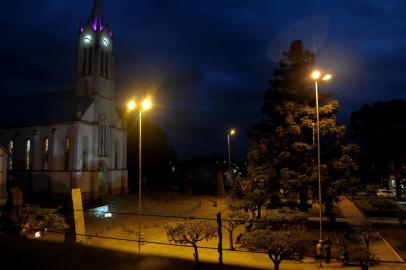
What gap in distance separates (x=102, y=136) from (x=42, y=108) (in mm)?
8030

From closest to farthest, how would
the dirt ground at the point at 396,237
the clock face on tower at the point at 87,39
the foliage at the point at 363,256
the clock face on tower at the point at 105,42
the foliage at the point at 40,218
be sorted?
the foliage at the point at 363,256, the foliage at the point at 40,218, the dirt ground at the point at 396,237, the clock face on tower at the point at 87,39, the clock face on tower at the point at 105,42

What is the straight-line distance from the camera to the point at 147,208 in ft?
106

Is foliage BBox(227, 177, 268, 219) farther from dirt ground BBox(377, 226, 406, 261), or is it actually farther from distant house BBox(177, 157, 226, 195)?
distant house BBox(177, 157, 226, 195)

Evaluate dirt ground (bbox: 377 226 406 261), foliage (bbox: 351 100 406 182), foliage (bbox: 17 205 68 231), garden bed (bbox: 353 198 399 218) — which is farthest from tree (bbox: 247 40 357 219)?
foliage (bbox: 351 100 406 182)

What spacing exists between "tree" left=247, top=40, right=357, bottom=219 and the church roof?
830 inches

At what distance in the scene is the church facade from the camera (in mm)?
33906

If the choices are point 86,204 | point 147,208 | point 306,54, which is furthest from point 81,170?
point 306,54

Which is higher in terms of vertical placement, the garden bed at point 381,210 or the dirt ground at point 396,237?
the garden bed at point 381,210

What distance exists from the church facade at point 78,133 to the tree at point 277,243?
2603 centimetres

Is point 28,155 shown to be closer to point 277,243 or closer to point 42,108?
point 42,108

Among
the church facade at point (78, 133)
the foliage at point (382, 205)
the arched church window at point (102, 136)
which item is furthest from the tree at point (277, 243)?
the arched church window at point (102, 136)

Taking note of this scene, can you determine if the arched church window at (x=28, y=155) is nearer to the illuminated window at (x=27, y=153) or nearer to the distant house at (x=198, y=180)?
the illuminated window at (x=27, y=153)

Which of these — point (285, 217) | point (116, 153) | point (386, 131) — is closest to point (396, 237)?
point (285, 217)

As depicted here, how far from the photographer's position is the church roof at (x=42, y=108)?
35.8 metres
